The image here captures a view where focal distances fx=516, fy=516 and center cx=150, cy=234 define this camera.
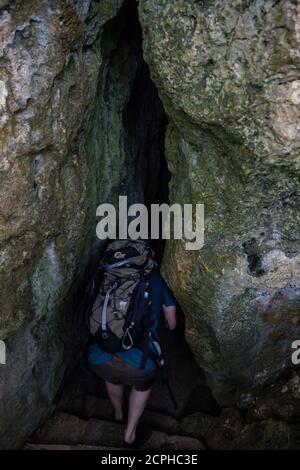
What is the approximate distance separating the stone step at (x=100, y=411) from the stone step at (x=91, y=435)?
0.48 feet

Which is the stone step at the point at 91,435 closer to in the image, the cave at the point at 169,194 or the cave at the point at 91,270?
the cave at the point at 169,194

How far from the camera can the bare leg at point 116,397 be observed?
17.1 ft

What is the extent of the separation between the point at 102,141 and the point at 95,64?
0.86 metres

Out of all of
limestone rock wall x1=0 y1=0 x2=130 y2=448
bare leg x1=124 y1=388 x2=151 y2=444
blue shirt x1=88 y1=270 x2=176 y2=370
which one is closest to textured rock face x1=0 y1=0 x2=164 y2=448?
limestone rock wall x1=0 y1=0 x2=130 y2=448

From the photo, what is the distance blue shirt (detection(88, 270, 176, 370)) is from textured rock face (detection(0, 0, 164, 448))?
1.53ft

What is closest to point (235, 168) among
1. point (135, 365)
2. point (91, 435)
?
point (135, 365)

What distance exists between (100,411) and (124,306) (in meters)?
1.69

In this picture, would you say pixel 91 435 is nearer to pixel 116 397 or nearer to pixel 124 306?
pixel 116 397

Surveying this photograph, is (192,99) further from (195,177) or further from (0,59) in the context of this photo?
(0,59)

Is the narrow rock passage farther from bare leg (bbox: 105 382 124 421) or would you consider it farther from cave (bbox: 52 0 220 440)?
bare leg (bbox: 105 382 124 421)

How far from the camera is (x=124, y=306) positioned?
4.62m

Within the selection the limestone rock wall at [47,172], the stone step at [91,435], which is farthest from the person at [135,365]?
the limestone rock wall at [47,172]

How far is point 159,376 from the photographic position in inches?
200

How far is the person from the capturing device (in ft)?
15.9
